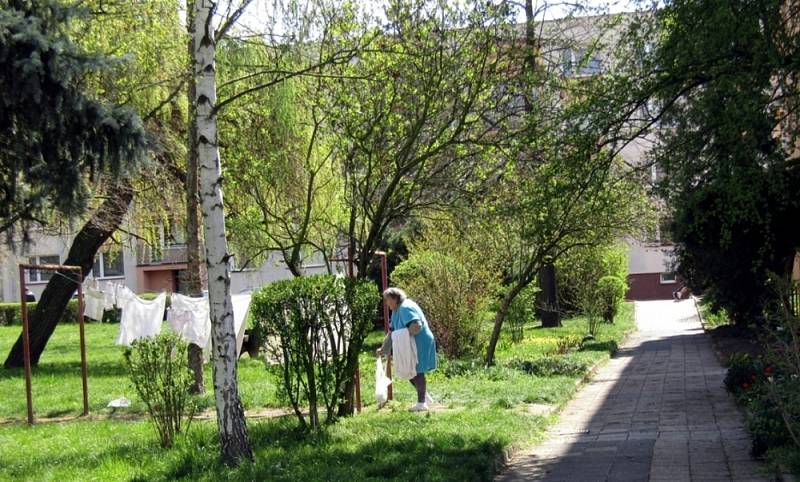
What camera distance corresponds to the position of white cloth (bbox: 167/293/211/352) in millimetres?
17109

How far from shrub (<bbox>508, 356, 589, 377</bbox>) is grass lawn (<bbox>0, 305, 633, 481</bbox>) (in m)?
0.35

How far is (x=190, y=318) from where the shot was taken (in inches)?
679

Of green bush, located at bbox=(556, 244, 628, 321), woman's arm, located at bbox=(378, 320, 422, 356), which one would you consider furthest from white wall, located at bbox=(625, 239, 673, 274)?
woman's arm, located at bbox=(378, 320, 422, 356)

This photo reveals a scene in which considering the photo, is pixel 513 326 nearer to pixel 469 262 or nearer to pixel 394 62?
pixel 469 262

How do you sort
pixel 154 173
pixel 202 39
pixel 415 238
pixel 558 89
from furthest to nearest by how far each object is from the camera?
pixel 415 238
pixel 154 173
pixel 558 89
pixel 202 39

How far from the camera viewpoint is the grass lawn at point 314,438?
8.20 m

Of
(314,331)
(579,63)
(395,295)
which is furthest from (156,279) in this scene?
(314,331)

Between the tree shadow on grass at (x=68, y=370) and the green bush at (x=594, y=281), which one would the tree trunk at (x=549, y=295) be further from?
the tree shadow on grass at (x=68, y=370)

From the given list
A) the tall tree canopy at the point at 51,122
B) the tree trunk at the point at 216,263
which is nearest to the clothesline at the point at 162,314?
the tall tree canopy at the point at 51,122

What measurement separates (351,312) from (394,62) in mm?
2875

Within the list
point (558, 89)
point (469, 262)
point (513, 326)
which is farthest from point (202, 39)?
point (513, 326)

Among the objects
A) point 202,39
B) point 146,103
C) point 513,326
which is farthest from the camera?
point 513,326

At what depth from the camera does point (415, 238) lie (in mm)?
22828

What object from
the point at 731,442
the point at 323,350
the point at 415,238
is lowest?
the point at 731,442
